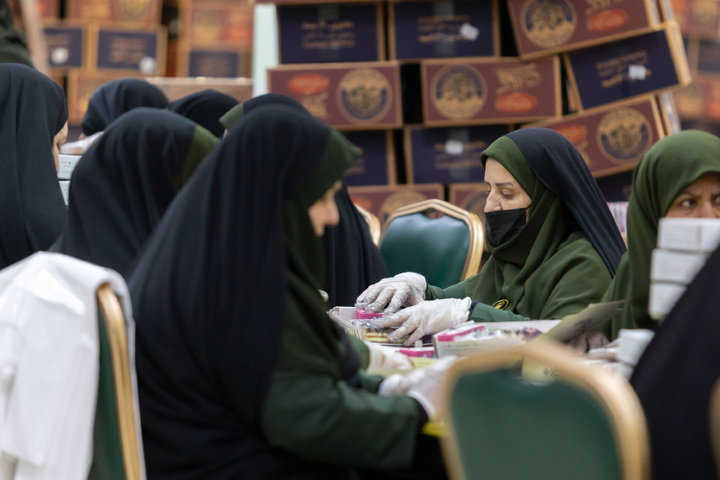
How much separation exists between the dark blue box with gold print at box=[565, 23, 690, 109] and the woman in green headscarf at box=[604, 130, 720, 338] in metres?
2.54

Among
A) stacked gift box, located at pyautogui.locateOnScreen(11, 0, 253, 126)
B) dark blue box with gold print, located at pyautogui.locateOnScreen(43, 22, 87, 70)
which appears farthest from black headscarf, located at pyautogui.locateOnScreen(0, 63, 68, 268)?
dark blue box with gold print, located at pyautogui.locateOnScreen(43, 22, 87, 70)

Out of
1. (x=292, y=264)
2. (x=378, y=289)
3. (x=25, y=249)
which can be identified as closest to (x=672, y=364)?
(x=292, y=264)

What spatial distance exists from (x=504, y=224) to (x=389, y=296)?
1.60ft

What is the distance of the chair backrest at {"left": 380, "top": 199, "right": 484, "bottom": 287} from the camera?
10.8ft

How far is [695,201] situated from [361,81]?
2830 mm

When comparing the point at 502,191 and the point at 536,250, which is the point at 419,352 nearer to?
the point at 536,250

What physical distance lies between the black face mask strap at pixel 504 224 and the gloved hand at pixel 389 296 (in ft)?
1.10

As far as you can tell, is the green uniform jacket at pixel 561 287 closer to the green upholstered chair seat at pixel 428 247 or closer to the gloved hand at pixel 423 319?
the gloved hand at pixel 423 319

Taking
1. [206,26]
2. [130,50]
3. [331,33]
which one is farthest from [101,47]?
[331,33]

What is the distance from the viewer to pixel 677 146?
75.2 inches

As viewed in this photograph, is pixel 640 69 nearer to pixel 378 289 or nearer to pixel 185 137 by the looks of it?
pixel 378 289

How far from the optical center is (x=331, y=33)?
180 inches

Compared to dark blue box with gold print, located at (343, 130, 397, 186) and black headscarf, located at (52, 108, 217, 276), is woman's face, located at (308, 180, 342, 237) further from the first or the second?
dark blue box with gold print, located at (343, 130, 397, 186)

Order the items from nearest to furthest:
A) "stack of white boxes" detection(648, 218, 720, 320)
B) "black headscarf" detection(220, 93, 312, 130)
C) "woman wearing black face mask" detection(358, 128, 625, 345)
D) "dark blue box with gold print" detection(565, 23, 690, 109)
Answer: "stack of white boxes" detection(648, 218, 720, 320), "woman wearing black face mask" detection(358, 128, 625, 345), "black headscarf" detection(220, 93, 312, 130), "dark blue box with gold print" detection(565, 23, 690, 109)
